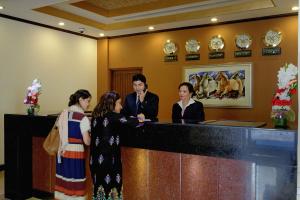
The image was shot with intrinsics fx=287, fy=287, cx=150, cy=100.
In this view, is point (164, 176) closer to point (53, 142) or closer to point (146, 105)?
point (146, 105)

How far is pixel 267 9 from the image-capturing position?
4.57 meters

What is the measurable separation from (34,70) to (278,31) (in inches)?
175

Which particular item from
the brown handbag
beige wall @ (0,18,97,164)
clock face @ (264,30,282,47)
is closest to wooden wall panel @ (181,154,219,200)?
the brown handbag

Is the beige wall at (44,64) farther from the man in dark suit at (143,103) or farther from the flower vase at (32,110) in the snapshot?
the man in dark suit at (143,103)

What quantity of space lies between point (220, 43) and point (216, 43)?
8 centimetres

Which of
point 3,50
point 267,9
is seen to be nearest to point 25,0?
point 3,50

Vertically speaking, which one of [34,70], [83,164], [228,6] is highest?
[228,6]

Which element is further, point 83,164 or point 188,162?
point 83,164

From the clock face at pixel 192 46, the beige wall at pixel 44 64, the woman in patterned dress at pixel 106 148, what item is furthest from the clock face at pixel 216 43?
the woman in patterned dress at pixel 106 148

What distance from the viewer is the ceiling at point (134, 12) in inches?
179

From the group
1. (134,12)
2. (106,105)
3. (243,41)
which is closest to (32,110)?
(106,105)

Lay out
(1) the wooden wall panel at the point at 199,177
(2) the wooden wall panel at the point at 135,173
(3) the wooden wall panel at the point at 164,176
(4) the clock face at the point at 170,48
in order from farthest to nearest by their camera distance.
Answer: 1. (4) the clock face at the point at 170,48
2. (2) the wooden wall panel at the point at 135,173
3. (3) the wooden wall panel at the point at 164,176
4. (1) the wooden wall panel at the point at 199,177

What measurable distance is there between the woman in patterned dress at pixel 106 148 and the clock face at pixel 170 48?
12.1 ft

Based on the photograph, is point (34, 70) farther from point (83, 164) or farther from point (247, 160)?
point (247, 160)
